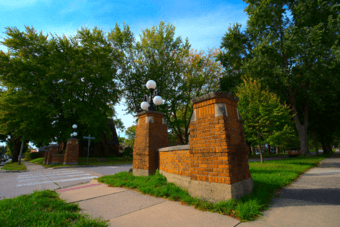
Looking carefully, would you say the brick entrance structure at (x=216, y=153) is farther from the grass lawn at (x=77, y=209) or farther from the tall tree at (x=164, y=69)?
the tall tree at (x=164, y=69)

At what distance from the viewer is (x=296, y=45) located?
15.8m

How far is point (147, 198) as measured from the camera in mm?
4176

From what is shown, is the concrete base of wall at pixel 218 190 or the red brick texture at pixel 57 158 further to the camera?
the red brick texture at pixel 57 158

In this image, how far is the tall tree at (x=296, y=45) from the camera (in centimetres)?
1581

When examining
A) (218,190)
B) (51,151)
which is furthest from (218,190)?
(51,151)

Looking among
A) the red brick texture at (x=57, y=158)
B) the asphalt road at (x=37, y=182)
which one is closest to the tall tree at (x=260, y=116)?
the asphalt road at (x=37, y=182)

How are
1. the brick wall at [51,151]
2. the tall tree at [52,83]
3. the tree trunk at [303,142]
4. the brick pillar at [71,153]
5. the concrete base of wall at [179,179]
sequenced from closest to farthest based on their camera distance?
1. the concrete base of wall at [179,179]
2. the brick pillar at [71,153]
3. the brick wall at [51,151]
4. the tree trunk at [303,142]
5. the tall tree at [52,83]

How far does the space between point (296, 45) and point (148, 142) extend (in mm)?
16922

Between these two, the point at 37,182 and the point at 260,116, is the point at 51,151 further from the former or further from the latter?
the point at 260,116

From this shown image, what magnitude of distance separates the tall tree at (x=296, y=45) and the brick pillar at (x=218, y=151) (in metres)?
16.1

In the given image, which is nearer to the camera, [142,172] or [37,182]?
[142,172]

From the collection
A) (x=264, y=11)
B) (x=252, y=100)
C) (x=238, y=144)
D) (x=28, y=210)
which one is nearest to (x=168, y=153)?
(x=238, y=144)

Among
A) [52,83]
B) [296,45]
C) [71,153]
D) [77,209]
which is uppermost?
[296,45]

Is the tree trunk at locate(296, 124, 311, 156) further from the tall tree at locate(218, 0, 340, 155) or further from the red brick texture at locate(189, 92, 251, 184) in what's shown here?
the red brick texture at locate(189, 92, 251, 184)
